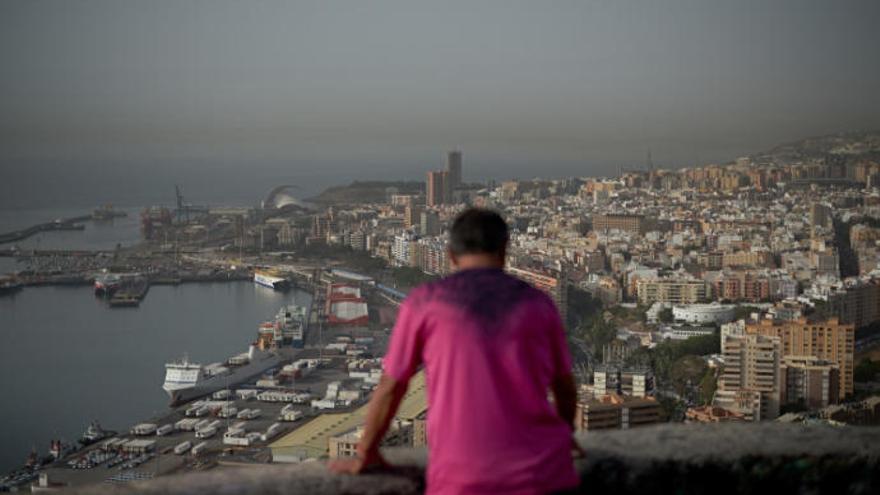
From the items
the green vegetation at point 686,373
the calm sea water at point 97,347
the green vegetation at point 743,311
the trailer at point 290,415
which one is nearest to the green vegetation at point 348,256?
the calm sea water at point 97,347

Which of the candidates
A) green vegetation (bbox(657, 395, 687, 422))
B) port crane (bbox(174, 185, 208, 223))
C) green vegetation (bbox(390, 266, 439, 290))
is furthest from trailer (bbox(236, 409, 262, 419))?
port crane (bbox(174, 185, 208, 223))

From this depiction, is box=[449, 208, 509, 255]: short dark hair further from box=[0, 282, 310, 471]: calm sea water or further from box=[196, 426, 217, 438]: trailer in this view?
box=[0, 282, 310, 471]: calm sea water

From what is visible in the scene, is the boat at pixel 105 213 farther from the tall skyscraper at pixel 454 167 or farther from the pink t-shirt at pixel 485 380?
the pink t-shirt at pixel 485 380

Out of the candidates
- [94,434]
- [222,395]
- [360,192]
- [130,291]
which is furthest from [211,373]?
[360,192]

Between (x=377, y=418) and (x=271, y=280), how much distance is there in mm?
16174

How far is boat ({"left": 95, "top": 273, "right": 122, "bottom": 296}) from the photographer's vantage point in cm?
1552

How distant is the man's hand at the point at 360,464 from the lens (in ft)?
2.36

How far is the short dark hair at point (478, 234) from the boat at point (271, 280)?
16047 mm

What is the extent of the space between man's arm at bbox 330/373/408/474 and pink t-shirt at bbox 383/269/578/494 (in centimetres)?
2

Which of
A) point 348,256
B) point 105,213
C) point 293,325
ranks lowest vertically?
point 293,325

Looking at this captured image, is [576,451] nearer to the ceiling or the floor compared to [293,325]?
nearer to the ceiling

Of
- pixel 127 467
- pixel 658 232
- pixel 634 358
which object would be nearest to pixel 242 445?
pixel 127 467

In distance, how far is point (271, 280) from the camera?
1667 centimetres

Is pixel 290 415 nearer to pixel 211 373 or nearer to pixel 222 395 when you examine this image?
pixel 222 395
